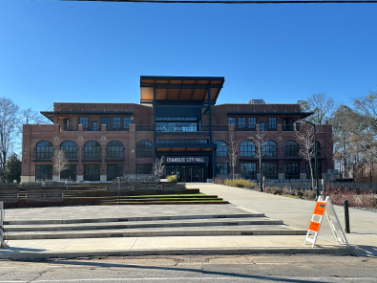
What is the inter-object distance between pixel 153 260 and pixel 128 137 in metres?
50.7

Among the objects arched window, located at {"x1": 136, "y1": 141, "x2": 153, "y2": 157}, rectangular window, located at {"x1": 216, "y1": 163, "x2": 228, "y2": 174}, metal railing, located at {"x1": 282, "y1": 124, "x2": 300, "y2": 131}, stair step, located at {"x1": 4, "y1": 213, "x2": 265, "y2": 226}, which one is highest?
metal railing, located at {"x1": 282, "y1": 124, "x2": 300, "y2": 131}

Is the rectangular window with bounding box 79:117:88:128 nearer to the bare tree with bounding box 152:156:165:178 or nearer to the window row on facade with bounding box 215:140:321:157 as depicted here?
the bare tree with bounding box 152:156:165:178

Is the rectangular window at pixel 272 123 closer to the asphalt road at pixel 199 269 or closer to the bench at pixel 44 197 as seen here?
the bench at pixel 44 197

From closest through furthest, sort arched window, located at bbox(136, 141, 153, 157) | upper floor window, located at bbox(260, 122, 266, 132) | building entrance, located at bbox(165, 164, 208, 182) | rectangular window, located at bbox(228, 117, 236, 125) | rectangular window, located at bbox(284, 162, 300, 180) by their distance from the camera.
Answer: building entrance, located at bbox(165, 164, 208, 182)
arched window, located at bbox(136, 141, 153, 157)
rectangular window, located at bbox(284, 162, 300, 180)
upper floor window, located at bbox(260, 122, 266, 132)
rectangular window, located at bbox(228, 117, 236, 125)

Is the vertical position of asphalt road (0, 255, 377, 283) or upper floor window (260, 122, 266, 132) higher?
upper floor window (260, 122, 266, 132)

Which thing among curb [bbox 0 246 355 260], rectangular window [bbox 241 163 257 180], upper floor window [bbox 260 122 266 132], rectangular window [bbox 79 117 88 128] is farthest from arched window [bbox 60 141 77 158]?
curb [bbox 0 246 355 260]

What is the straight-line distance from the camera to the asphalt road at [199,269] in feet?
20.7

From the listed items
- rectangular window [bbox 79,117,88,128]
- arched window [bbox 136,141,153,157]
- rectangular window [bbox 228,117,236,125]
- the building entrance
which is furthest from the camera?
rectangular window [bbox 228,117,236,125]

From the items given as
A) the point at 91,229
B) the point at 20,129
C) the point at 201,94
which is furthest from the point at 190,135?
the point at 91,229

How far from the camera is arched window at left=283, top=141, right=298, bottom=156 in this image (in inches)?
2357

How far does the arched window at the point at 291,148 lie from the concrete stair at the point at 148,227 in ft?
159

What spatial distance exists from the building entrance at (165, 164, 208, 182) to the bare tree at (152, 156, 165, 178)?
1894mm

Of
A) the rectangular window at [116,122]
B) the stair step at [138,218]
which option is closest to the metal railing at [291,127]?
the rectangular window at [116,122]

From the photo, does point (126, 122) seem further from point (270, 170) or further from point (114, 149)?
point (270, 170)
